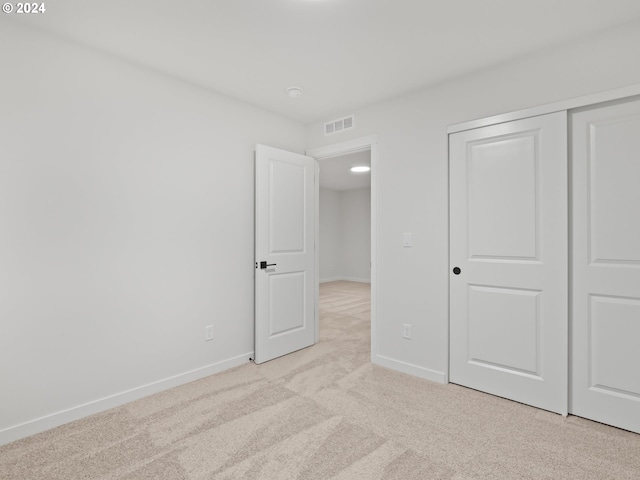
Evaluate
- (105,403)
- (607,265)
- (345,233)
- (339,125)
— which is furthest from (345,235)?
(105,403)

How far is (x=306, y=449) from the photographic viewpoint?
1860 millimetres

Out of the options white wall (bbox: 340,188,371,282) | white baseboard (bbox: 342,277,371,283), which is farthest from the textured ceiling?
white baseboard (bbox: 342,277,371,283)

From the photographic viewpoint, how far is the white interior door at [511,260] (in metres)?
2.26

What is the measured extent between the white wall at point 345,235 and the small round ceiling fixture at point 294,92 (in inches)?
225

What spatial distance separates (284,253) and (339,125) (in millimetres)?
1487

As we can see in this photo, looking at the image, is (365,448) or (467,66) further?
(467,66)

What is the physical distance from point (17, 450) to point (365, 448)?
2.00 m

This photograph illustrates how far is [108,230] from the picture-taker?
2344 millimetres

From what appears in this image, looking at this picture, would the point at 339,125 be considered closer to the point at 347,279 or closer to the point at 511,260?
the point at 511,260

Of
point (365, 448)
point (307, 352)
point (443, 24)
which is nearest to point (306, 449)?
point (365, 448)

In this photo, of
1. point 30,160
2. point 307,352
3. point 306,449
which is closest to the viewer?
point 306,449

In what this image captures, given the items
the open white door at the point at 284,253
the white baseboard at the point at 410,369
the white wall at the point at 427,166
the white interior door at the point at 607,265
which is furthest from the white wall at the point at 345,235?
the white interior door at the point at 607,265

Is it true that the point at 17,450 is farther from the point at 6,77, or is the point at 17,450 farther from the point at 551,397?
the point at 551,397

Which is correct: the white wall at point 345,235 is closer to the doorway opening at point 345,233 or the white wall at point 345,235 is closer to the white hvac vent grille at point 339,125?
the doorway opening at point 345,233
